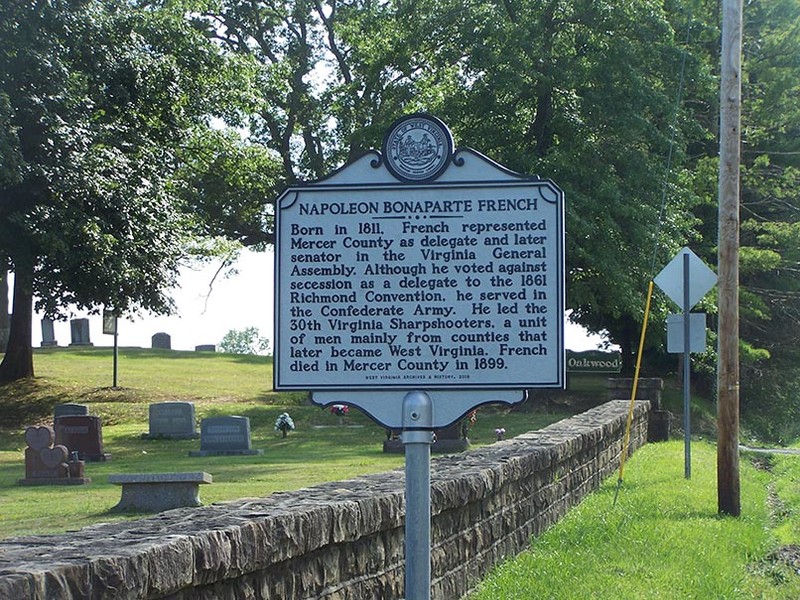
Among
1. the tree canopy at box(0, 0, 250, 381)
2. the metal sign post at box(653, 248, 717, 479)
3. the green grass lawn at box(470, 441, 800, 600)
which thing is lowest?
the green grass lawn at box(470, 441, 800, 600)

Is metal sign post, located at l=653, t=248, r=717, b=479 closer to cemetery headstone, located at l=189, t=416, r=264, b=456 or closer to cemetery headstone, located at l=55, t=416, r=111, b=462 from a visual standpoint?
cemetery headstone, located at l=189, t=416, r=264, b=456

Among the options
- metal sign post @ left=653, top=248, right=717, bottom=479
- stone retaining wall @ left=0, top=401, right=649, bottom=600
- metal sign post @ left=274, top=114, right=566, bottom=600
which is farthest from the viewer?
metal sign post @ left=653, top=248, right=717, bottom=479

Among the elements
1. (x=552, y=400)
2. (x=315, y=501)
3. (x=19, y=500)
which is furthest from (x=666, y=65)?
(x=315, y=501)

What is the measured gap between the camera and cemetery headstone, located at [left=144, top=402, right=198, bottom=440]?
2905 cm

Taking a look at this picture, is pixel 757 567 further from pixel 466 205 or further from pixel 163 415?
pixel 163 415

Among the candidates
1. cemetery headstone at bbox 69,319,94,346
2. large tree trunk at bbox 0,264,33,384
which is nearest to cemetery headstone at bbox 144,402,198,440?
large tree trunk at bbox 0,264,33,384

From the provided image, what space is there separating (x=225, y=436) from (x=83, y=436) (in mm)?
2709

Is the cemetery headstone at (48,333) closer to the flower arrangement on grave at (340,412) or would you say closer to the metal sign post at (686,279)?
the flower arrangement on grave at (340,412)

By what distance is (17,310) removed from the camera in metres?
38.0

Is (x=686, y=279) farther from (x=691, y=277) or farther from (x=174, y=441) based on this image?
(x=174, y=441)

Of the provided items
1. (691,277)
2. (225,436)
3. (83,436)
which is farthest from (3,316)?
(691,277)

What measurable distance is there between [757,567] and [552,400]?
25.0 meters

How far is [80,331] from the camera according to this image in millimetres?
61969

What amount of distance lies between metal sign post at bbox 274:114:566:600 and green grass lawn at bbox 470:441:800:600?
3.93m
